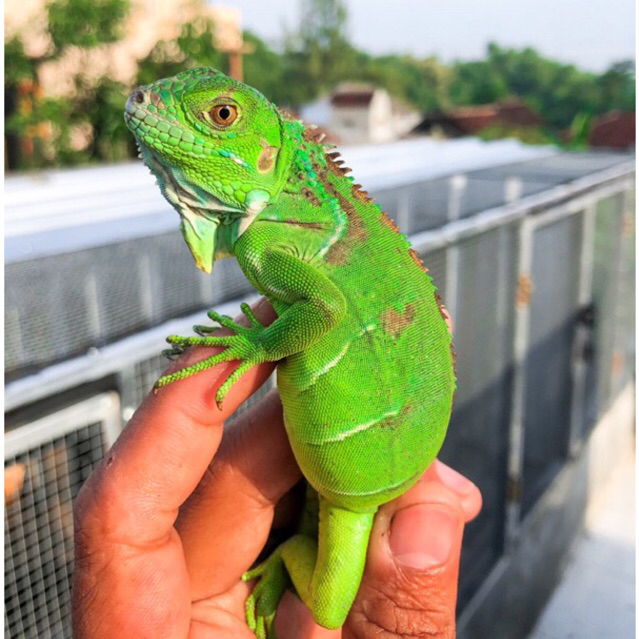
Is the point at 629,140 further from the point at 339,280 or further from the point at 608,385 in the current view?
the point at 339,280

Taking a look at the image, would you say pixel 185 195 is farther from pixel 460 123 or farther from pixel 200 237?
pixel 460 123

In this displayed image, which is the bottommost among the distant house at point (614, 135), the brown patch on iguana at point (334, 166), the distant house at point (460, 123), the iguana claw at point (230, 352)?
the iguana claw at point (230, 352)

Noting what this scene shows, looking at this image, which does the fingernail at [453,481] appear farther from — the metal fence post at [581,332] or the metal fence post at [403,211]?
the metal fence post at [581,332]

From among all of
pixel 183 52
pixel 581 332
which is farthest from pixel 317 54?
pixel 581 332

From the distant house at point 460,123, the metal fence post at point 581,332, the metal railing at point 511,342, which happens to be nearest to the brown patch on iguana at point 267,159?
the metal railing at point 511,342

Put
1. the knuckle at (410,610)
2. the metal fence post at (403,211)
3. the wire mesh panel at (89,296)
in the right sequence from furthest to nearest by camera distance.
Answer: the metal fence post at (403,211) < the wire mesh panel at (89,296) < the knuckle at (410,610)

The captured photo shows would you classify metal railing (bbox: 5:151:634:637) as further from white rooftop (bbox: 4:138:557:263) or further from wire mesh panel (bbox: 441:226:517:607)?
white rooftop (bbox: 4:138:557:263)

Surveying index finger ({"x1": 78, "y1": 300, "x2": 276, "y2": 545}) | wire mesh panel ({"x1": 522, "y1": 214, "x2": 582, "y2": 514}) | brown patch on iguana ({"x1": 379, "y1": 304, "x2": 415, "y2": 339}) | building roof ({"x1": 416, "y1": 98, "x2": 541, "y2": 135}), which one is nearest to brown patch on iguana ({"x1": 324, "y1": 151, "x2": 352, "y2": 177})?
brown patch on iguana ({"x1": 379, "y1": 304, "x2": 415, "y2": 339})
